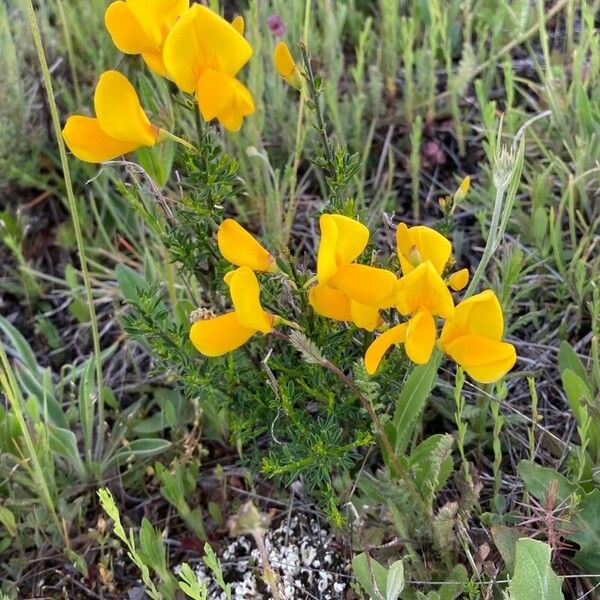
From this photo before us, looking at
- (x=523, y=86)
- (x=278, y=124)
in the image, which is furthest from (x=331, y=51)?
(x=523, y=86)

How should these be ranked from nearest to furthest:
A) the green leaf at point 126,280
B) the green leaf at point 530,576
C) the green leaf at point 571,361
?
the green leaf at point 530,576, the green leaf at point 571,361, the green leaf at point 126,280

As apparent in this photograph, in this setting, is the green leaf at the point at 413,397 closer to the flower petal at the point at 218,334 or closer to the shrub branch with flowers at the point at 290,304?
the shrub branch with flowers at the point at 290,304

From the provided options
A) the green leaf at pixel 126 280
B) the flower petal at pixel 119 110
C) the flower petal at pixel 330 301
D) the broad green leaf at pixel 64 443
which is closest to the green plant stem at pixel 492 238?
the flower petal at pixel 330 301

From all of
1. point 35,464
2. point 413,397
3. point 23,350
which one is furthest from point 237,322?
point 23,350

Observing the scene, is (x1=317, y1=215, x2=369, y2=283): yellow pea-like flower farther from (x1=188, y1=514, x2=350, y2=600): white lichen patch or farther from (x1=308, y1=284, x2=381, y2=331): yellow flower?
(x1=188, y1=514, x2=350, y2=600): white lichen patch

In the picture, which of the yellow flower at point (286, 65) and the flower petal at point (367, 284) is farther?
the yellow flower at point (286, 65)

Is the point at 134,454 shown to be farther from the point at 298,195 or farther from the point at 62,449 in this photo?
the point at 298,195

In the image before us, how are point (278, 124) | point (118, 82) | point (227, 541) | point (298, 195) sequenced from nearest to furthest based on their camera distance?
point (118, 82) → point (227, 541) → point (298, 195) → point (278, 124)
